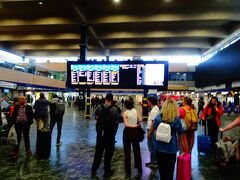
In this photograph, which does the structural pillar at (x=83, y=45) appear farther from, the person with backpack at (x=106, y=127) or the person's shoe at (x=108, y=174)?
the person's shoe at (x=108, y=174)

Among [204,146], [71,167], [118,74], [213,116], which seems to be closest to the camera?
[71,167]

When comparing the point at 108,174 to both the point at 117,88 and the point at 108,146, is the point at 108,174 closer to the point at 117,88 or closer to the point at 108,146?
the point at 108,146

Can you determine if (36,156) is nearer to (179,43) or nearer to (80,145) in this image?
(80,145)

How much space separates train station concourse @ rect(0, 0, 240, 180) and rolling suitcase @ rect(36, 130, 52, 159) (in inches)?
1.2

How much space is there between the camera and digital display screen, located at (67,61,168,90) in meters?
12.5

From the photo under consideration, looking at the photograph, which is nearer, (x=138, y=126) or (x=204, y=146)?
(x=138, y=126)

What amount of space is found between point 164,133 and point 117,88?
9637 millimetres

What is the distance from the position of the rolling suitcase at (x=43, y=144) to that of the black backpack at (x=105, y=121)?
224 cm

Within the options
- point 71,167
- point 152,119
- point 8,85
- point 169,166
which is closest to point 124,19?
point 8,85

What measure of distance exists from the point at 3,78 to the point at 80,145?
18.4 m

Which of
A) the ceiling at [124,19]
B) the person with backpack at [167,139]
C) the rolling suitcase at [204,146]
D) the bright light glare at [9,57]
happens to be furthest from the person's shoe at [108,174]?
the bright light glare at [9,57]

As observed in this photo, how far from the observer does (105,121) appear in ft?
17.4

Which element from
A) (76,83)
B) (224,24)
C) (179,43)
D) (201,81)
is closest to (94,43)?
(179,43)

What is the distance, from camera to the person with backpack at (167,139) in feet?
12.5
